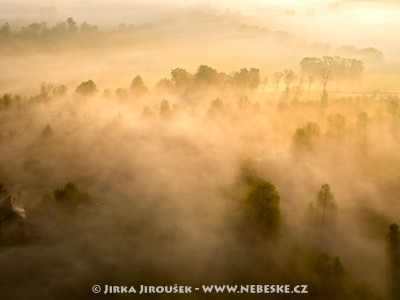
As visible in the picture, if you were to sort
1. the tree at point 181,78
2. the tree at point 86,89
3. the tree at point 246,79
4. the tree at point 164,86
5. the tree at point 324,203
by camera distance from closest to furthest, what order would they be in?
the tree at point 324,203
the tree at point 86,89
the tree at point 164,86
the tree at point 181,78
the tree at point 246,79

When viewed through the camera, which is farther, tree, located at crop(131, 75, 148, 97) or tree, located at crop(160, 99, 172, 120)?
tree, located at crop(131, 75, 148, 97)

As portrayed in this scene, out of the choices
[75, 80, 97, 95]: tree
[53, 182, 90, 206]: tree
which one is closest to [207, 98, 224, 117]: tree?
[75, 80, 97, 95]: tree

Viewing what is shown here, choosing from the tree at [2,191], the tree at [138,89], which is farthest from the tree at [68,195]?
the tree at [138,89]

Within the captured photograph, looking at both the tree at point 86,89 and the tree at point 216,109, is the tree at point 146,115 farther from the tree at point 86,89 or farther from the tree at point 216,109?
the tree at point 86,89

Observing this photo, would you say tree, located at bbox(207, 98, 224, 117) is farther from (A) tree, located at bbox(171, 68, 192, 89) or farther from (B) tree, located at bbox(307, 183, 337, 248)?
(B) tree, located at bbox(307, 183, 337, 248)

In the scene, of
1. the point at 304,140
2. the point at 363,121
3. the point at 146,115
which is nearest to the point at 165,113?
the point at 146,115

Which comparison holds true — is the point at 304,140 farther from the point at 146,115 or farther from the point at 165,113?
the point at 146,115
